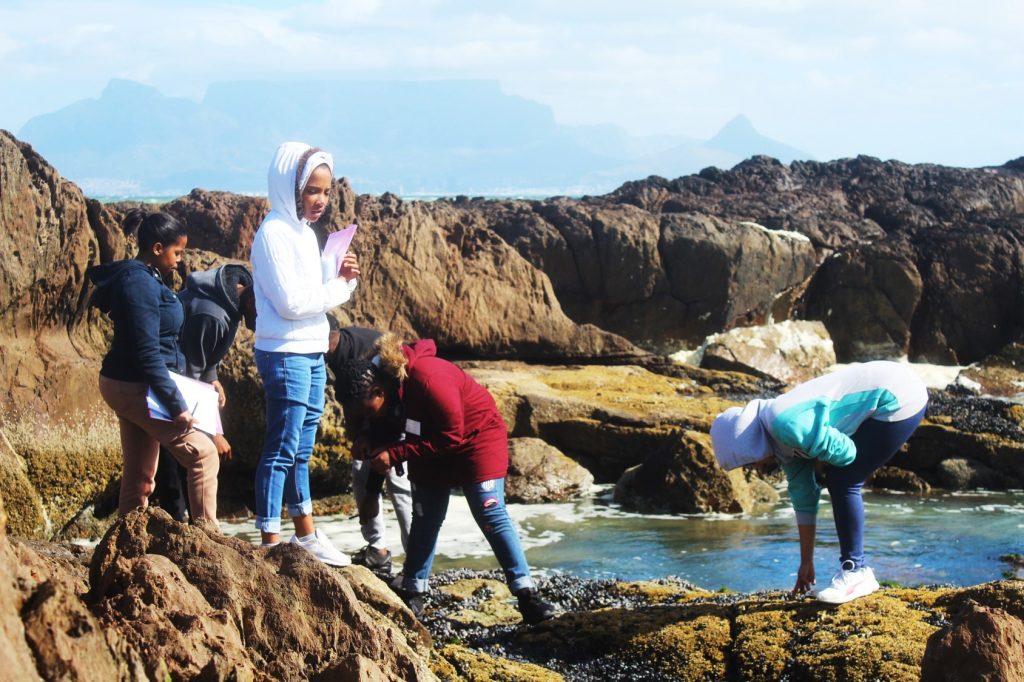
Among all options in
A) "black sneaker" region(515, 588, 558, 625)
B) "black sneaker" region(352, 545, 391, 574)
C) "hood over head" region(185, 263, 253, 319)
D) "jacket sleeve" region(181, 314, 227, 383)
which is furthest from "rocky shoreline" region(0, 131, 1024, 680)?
"hood over head" region(185, 263, 253, 319)

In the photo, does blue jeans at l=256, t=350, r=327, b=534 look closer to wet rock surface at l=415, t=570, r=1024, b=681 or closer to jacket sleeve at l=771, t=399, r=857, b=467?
wet rock surface at l=415, t=570, r=1024, b=681

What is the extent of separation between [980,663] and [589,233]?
16060mm

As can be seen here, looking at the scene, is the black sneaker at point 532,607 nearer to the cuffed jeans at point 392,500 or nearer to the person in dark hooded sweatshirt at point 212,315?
the cuffed jeans at point 392,500

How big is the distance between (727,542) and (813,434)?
3555 mm

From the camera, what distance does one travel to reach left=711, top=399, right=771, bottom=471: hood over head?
5301 mm

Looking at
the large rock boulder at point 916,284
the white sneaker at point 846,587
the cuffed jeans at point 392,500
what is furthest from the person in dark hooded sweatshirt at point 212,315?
the large rock boulder at point 916,284

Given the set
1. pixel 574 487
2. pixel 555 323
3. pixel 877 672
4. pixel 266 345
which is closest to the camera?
pixel 877 672

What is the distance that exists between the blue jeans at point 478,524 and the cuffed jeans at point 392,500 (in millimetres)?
503

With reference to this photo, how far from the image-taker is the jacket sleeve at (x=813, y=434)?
5176mm

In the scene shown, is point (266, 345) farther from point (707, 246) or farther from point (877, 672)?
point (707, 246)

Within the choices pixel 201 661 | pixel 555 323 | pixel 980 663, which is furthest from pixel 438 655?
pixel 555 323

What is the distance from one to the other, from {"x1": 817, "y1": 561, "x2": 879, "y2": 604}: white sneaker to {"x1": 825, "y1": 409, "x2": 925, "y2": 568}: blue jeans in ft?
0.22

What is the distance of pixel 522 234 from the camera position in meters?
19.7

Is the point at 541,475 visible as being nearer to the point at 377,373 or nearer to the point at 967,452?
the point at 967,452
